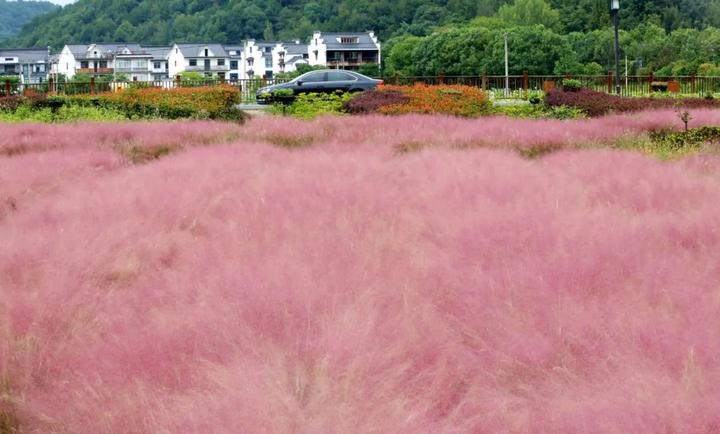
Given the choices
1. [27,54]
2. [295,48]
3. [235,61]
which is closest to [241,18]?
[235,61]

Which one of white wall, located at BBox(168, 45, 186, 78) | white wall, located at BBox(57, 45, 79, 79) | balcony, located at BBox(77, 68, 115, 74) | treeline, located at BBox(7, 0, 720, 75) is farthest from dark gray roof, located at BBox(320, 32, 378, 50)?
white wall, located at BBox(57, 45, 79, 79)

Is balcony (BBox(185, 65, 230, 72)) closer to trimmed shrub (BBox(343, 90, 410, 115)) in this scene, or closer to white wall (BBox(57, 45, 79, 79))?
white wall (BBox(57, 45, 79, 79))

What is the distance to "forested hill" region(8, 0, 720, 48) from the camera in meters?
102

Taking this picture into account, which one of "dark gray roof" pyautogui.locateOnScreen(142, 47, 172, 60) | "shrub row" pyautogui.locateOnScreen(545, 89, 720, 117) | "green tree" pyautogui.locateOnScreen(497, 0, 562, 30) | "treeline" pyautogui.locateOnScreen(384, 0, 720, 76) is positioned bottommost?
Result: "shrub row" pyautogui.locateOnScreen(545, 89, 720, 117)

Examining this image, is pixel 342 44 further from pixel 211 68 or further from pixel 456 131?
pixel 456 131

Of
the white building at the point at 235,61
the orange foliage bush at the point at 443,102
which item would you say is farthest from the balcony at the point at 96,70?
the orange foliage bush at the point at 443,102

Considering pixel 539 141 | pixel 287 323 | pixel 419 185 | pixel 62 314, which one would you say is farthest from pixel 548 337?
pixel 539 141

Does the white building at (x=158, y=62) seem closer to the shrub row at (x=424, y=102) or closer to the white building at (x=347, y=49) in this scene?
the white building at (x=347, y=49)

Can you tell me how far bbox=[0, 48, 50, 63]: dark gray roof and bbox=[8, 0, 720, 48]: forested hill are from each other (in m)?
25.2

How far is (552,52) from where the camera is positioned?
57500 mm

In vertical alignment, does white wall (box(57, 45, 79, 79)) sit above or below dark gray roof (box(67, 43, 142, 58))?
below

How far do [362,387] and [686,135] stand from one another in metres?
7.91

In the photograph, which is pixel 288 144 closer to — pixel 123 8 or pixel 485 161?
pixel 485 161

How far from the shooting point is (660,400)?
73.5 inches
